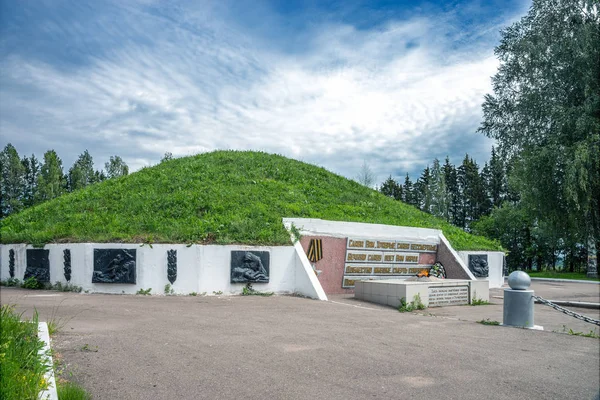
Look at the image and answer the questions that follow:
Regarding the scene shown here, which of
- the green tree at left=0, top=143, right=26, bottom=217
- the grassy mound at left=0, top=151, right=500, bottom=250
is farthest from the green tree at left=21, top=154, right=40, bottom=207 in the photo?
the grassy mound at left=0, top=151, right=500, bottom=250

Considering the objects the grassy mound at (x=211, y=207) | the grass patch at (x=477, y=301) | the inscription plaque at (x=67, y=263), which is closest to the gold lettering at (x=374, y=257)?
the grassy mound at (x=211, y=207)

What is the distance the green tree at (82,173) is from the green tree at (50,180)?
183 cm

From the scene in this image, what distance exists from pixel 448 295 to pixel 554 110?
999cm

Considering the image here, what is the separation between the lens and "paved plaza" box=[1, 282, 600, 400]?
4188 mm

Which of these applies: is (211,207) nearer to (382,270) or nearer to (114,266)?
(114,266)

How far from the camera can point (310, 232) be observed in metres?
13.4

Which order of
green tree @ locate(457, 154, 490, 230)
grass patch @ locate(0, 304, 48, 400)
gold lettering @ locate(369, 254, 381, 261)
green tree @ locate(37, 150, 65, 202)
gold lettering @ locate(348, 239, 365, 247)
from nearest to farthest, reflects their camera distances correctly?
grass patch @ locate(0, 304, 48, 400) → gold lettering @ locate(348, 239, 365, 247) → gold lettering @ locate(369, 254, 381, 261) → green tree @ locate(37, 150, 65, 202) → green tree @ locate(457, 154, 490, 230)

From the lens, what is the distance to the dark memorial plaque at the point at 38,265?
1232 cm

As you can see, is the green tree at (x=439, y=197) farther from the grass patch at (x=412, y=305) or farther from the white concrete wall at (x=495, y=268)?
the grass patch at (x=412, y=305)

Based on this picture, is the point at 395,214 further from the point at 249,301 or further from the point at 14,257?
the point at 14,257

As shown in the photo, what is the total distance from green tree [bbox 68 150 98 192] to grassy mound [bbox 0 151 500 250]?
42157 millimetres

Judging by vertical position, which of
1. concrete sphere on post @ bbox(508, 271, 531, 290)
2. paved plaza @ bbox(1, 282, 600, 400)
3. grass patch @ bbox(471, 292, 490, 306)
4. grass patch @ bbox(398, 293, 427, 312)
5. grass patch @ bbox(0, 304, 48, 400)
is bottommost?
grass patch @ bbox(471, 292, 490, 306)

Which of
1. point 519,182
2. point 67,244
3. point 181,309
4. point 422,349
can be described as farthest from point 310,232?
point 519,182

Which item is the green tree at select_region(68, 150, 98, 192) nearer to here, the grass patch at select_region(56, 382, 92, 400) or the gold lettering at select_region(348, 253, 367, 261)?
the gold lettering at select_region(348, 253, 367, 261)
